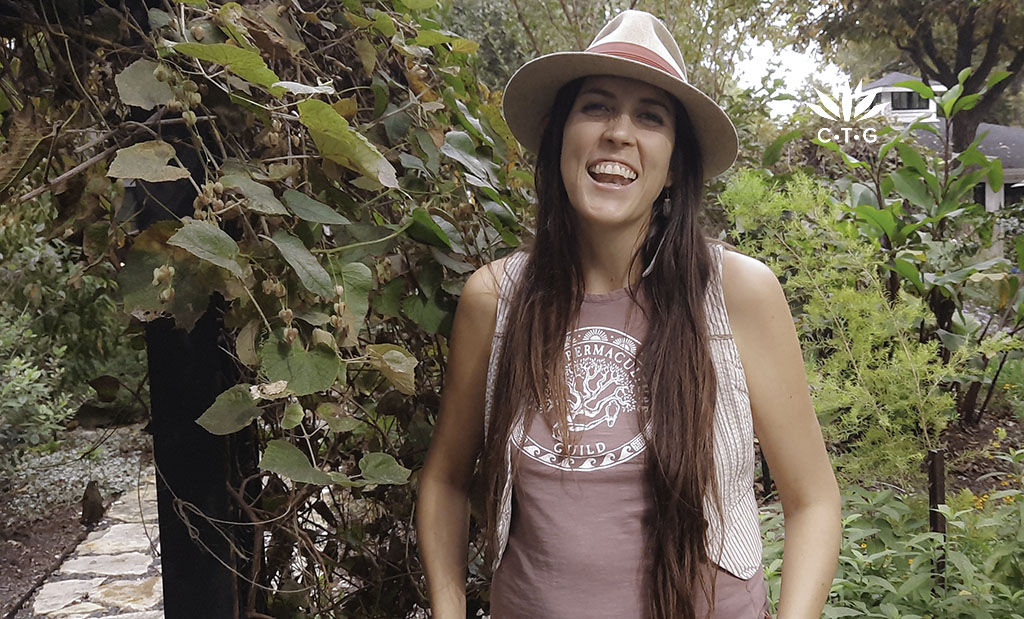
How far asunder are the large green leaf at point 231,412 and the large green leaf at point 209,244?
126mm

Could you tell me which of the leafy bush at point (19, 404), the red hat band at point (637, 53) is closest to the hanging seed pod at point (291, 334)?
the red hat band at point (637, 53)

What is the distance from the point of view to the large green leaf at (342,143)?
31.5 inches

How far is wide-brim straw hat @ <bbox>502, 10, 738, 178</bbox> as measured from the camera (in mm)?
1180

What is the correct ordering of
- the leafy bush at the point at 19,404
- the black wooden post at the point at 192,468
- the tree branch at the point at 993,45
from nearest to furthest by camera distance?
1. the black wooden post at the point at 192,468
2. the leafy bush at the point at 19,404
3. the tree branch at the point at 993,45

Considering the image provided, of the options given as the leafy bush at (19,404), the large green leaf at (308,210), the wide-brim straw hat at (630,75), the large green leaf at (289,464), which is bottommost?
the leafy bush at (19,404)

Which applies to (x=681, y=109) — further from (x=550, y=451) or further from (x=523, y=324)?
(x=550, y=451)

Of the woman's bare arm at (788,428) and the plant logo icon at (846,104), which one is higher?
the plant logo icon at (846,104)

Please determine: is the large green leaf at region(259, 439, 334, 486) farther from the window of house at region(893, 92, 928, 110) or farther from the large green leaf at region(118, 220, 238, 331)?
the window of house at region(893, 92, 928, 110)

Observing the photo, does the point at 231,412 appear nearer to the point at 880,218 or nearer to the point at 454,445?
the point at 454,445

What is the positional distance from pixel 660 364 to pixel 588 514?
0.22 m

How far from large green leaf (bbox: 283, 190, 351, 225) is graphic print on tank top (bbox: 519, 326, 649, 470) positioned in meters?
0.44

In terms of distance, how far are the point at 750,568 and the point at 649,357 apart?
0.32 meters

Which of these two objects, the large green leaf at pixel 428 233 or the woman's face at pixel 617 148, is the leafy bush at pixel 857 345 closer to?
the woman's face at pixel 617 148

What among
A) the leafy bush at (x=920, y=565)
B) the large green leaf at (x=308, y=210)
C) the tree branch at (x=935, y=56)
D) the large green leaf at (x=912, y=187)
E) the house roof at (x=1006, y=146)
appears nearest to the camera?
the large green leaf at (x=308, y=210)
